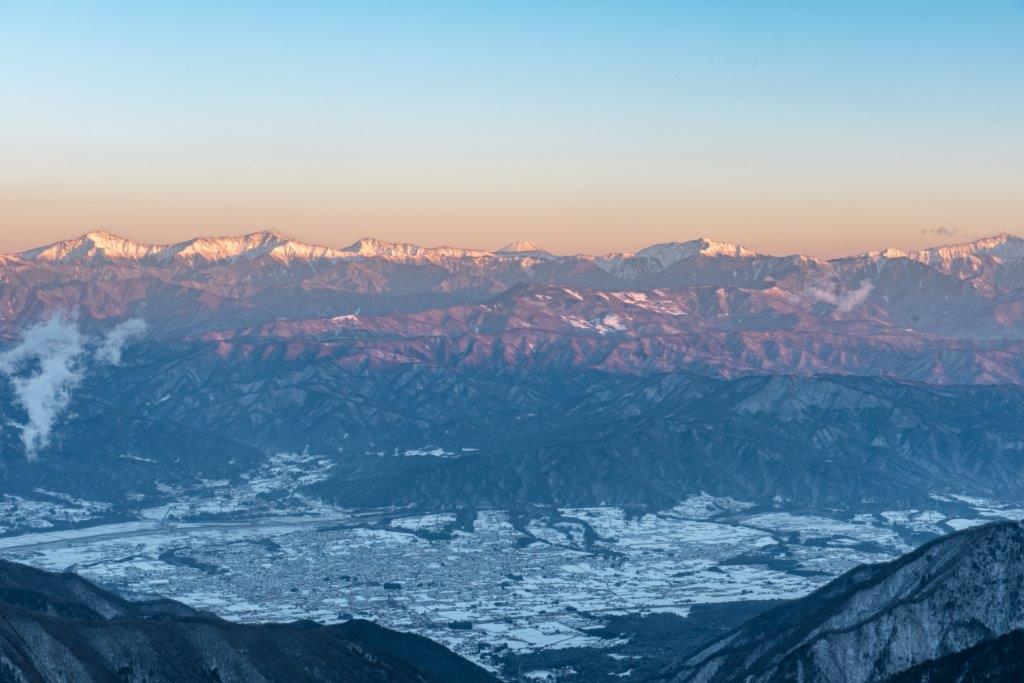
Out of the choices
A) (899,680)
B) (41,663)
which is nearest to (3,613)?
(41,663)

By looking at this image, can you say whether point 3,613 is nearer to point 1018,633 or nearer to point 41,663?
point 41,663

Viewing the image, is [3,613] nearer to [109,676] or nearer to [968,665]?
[109,676]

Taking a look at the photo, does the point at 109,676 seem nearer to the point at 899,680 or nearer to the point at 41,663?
the point at 41,663

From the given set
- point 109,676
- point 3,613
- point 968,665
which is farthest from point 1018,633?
point 3,613

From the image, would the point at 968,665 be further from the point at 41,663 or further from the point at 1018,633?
the point at 41,663

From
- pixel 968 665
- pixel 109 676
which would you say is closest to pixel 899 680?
pixel 968 665
